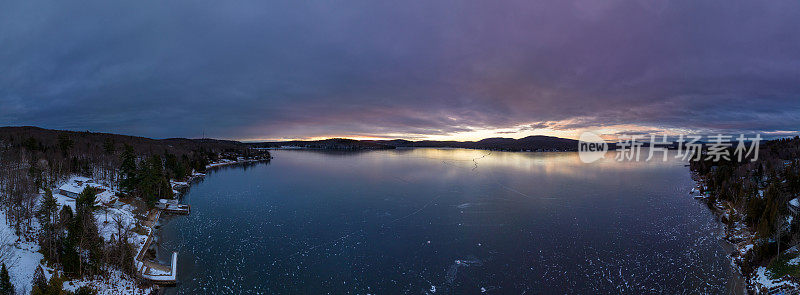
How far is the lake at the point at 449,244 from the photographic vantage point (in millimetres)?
17703

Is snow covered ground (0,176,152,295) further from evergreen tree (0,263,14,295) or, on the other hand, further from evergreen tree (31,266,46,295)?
evergreen tree (0,263,14,295)

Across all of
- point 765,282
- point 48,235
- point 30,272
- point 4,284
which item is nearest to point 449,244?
point 765,282

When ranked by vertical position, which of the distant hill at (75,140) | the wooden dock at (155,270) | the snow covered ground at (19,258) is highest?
the distant hill at (75,140)

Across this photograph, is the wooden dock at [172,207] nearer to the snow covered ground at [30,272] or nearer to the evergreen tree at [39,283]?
the snow covered ground at [30,272]

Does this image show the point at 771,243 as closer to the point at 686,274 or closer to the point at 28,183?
the point at 686,274

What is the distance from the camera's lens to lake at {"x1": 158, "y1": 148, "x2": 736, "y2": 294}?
17703 mm

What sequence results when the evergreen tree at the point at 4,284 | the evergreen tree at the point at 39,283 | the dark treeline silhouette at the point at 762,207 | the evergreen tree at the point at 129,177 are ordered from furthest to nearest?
the evergreen tree at the point at 129,177 → the dark treeline silhouette at the point at 762,207 → the evergreen tree at the point at 4,284 → the evergreen tree at the point at 39,283

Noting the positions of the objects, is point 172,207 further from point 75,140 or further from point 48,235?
point 75,140

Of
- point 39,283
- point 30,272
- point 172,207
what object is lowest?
point 172,207

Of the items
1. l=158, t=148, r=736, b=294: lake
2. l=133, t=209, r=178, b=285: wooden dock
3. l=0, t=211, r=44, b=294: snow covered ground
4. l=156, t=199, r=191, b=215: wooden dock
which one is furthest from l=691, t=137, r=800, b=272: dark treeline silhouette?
l=156, t=199, r=191, b=215: wooden dock

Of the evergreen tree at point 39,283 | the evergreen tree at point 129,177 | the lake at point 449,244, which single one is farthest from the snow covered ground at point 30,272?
the evergreen tree at point 129,177

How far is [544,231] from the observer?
2630 cm

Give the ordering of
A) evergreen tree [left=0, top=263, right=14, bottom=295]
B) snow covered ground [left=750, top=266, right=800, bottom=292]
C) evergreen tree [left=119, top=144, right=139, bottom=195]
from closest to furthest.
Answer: evergreen tree [left=0, top=263, right=14, bottom=295] < snow covered ground [left=750, top=266, right=800, bottom=292] < evergreen tree [left=119, top=144, right=139, bottom=195]

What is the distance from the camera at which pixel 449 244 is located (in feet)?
76.3
